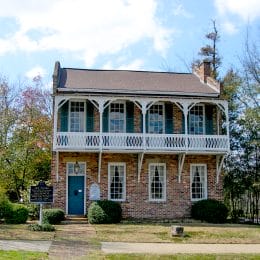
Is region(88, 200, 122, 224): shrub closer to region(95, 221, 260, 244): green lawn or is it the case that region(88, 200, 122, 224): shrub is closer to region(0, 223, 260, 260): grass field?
region(95, 221, 260, 244): green lawn

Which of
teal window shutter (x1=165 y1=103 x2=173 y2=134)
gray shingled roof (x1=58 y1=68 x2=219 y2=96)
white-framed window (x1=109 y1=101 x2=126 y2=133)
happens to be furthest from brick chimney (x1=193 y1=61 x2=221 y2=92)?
white-framed window (x1=109 y1=101 x2=126 y2=133)

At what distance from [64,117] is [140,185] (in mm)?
5561

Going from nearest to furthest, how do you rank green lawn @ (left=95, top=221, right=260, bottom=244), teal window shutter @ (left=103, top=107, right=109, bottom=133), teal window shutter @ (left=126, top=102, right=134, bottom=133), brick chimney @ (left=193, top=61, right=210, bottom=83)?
green lawn @ (left=95, top=221, right=260, bottom=244) → teal window shutter @ (left=103, top=107, right=109, bottom=133) → teal window shutter @ (left=126, top=102, right=134, bottom=133) → brick chimney @ (left=193, top=61, right=210, bottom=83)

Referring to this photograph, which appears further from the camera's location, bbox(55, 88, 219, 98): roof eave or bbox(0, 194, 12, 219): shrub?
bbox(55, 88, 219, 98): roof eave

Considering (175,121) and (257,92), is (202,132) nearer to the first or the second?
(175,121)

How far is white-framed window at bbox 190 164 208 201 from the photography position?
26828 millimetres

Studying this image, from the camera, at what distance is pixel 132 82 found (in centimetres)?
2839

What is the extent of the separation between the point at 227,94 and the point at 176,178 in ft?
26.4

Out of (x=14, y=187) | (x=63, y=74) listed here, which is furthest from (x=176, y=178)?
(x=14, y=187)

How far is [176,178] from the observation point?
1046 inches

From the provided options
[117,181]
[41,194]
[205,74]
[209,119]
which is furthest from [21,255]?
[205,74]

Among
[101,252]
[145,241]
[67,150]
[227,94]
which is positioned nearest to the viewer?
[101,252]

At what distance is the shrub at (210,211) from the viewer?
25.2 m

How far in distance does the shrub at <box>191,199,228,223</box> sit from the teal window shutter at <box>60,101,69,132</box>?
326 inches
